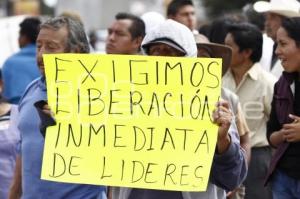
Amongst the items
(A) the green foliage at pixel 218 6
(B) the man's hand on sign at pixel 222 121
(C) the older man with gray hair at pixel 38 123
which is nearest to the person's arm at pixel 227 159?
(B) the man's hand on sign at pixel 222 121

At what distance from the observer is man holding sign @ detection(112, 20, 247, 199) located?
4.55 m

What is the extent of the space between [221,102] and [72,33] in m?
0.99

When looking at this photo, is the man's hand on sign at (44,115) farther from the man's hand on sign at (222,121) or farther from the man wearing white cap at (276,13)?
the man wearing white cap at (276,13)

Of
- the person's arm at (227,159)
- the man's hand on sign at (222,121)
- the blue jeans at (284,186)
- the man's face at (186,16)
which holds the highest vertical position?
the man's hand on sign at (222,121)

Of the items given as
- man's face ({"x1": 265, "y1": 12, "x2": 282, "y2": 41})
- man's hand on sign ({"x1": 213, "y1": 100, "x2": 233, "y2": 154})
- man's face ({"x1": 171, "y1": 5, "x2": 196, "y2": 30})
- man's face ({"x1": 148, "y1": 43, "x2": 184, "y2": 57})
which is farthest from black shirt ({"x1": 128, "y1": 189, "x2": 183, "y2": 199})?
man's face ({"x1": 171, "y1": 5, "x2": 196, "y2": 30})

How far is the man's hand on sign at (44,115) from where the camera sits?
15.7ft

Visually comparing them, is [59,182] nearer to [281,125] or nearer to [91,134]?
[91,134]

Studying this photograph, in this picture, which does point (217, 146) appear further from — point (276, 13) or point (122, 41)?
point (276, 13)

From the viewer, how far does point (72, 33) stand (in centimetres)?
520

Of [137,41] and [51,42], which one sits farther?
[137,41]

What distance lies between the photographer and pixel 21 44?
32.0ft

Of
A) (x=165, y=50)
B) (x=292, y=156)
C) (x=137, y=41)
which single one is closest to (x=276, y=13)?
(x=137, y=41)

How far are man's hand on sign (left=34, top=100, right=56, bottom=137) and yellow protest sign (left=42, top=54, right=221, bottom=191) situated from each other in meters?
0.03

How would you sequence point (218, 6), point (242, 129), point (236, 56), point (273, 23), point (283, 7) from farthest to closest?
point (218, 6)
point (273, 23)
point (283, 7)
point (236, 56)
point (242, 129)
